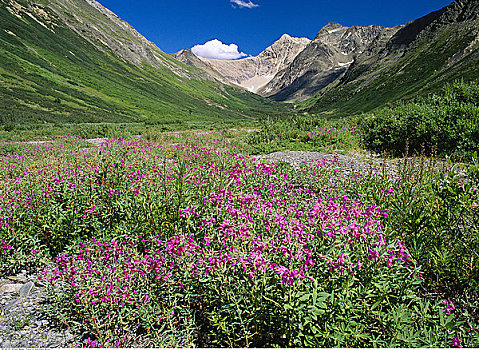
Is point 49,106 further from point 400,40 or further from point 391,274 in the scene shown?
point 400,40

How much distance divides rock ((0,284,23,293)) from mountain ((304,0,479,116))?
258 feet

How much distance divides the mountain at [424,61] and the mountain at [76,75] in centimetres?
6817

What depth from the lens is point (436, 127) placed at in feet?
39.1

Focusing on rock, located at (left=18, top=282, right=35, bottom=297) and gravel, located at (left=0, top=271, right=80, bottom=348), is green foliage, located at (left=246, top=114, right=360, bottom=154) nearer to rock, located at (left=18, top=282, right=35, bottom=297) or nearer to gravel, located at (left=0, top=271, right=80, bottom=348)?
rock, located at (left=18, top=282, right=35, bottom=297)

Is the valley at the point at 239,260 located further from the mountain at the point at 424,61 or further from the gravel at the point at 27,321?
the mountain at the point at 424,61

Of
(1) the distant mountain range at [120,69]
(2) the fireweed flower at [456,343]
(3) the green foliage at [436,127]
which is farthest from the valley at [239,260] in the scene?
(1) the distant mountain range at [120,69]

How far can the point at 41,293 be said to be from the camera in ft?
13.6

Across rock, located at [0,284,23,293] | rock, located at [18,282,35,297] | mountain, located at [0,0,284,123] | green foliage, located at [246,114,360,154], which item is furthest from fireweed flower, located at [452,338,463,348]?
mountain, located at [0,0,284,123]

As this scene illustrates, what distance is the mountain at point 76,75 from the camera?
7619 cm

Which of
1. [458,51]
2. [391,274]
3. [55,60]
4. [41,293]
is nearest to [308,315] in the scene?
[391,274]

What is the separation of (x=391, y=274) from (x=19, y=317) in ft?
15.8

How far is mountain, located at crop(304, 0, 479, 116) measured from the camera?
7581cm

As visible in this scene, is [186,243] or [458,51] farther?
[458,51]

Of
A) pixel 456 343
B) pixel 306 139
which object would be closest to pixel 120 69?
pixel 306 139
